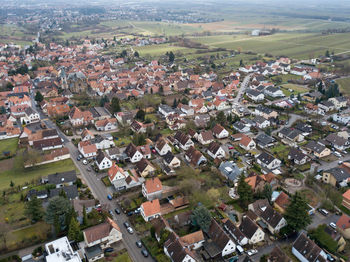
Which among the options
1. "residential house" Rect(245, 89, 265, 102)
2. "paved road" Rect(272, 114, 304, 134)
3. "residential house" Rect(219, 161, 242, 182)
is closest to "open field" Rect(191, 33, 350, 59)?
"residential house" Rect(245, 89, 265, 102)

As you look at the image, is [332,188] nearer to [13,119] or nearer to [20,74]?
[13,119]

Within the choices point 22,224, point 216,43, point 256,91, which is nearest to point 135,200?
point 22,224

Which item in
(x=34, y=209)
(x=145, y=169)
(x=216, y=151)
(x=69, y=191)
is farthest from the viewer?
(x=216, y=151)

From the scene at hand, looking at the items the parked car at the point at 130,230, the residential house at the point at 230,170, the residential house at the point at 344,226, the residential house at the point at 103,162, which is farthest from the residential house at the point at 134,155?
the residential house at the point at 344,226

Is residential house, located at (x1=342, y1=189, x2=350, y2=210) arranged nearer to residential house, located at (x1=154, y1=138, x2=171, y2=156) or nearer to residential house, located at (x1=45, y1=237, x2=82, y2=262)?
residential house, located at (x1=154, y1=138, x2=171, y2=156)

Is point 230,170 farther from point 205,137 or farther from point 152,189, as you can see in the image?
point 152,189

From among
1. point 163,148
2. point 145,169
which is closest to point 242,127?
point 163,148

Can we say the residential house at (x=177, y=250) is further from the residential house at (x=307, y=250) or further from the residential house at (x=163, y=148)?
the residential house at (x=163, y=148)
